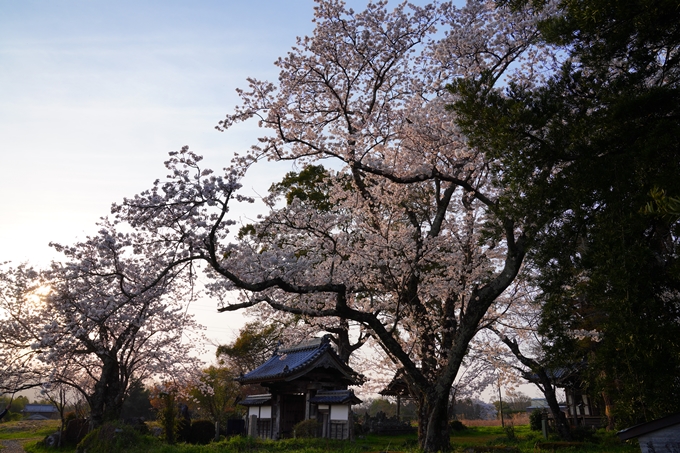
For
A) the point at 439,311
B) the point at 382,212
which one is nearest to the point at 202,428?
the point at 439,311

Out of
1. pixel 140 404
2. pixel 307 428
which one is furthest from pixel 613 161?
pixel 140 404

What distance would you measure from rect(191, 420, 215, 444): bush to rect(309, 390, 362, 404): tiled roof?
537 cm

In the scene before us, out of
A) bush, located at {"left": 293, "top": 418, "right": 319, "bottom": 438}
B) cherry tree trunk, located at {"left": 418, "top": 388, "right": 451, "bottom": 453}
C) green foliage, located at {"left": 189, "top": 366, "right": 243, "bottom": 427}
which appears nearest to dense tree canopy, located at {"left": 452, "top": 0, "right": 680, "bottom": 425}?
cherry tree trunk, located at {"left": 418, "top": 388, "right": 451, "bottom": 453}

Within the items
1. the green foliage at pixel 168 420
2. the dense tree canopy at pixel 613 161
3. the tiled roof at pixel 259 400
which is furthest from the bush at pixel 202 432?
the dense tree canopy at pixel 613 161

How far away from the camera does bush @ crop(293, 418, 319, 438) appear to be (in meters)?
15.0

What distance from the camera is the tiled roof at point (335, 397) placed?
14617 millimetres

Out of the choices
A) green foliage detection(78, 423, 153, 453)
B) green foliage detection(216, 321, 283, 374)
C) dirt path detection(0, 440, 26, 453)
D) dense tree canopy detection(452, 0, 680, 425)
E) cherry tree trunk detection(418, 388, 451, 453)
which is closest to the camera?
dense tree canopy detection(452, 0, 680, 425)

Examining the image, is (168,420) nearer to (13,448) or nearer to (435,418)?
(13,448)

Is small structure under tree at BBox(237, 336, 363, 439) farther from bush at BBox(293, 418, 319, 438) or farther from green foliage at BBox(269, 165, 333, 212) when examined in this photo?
green foliage at BBox(269, 165, 333, 212)

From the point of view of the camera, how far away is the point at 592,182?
18.5 feet

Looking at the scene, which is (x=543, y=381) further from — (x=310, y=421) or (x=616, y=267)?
(x=616, y=267)

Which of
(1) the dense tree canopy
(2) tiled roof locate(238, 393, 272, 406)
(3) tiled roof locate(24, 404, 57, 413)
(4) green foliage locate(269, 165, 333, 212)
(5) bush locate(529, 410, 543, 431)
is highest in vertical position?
(4) green foliage locate(269, 165, 333, 212)

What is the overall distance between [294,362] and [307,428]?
2.75 m

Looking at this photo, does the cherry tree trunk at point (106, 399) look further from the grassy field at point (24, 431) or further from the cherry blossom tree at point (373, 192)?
the grassy field at point (24, 431)
